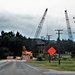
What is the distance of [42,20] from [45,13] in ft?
11.2

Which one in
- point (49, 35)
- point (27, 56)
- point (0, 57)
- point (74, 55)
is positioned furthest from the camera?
point (0, 57)

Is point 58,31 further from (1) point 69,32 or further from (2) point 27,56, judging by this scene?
(2) point 27,56

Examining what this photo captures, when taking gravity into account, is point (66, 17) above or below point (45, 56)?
above

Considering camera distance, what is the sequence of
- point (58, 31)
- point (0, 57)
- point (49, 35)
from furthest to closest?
point (0, 57) → point (49, 35) → point (58, 31)

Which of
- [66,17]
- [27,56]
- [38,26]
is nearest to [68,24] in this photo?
[66,17]

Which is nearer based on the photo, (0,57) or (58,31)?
(58,31)

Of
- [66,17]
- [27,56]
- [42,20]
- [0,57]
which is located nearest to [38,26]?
[42,20]

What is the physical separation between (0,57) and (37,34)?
4425 cm

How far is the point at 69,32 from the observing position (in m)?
147

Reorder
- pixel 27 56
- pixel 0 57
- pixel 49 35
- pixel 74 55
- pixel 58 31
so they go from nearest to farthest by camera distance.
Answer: pixel 58 31 < pixel 49 35 < pixel 74 55 < pixel 27 56 < pixel 0 57

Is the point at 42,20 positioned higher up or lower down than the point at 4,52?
higher up

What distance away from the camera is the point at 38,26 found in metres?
148

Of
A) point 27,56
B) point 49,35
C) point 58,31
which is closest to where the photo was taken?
point 58,31

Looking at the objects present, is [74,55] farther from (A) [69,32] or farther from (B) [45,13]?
(B) [45,13]
